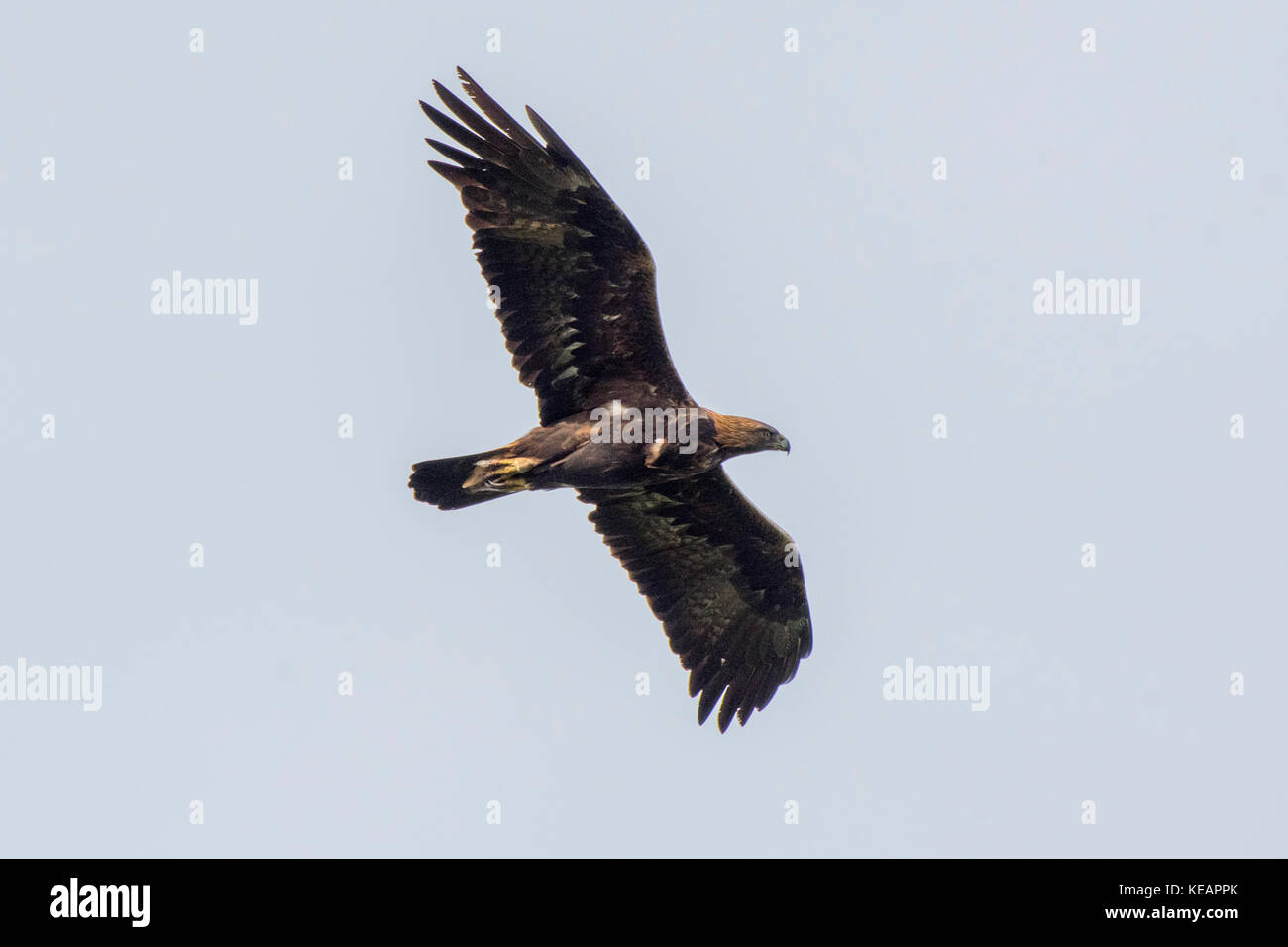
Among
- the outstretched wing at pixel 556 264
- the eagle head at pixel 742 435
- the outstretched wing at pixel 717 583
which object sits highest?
the outstretched wing at pixel 556 264

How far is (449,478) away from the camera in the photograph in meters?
15.1

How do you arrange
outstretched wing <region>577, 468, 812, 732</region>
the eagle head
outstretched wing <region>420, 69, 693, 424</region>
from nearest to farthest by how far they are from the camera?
1. outstretched wing <region>420, 69, 693, 424</region>
2. the eagle head
3. outstretched wing <region>577, 468, 812, 732</region>

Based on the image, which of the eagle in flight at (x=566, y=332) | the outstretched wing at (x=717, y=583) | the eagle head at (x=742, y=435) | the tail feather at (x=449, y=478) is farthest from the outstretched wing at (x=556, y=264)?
the outstretched wing at (x=717, y=583)

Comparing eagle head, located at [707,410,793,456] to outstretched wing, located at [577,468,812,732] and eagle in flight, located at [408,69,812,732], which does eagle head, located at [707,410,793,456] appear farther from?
outstretched wing, located at [577,468,812,732]

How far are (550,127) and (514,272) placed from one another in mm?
1244

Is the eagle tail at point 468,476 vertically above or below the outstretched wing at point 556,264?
below

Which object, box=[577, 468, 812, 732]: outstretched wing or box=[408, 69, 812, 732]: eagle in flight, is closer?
box=[408, 69, 812, 732]: eagle in flight

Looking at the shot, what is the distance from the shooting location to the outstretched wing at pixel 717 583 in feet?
54.1

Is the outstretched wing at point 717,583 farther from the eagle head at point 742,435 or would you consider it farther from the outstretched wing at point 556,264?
the outstretched wing at point 556,264

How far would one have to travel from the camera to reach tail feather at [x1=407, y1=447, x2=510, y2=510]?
15047 mm

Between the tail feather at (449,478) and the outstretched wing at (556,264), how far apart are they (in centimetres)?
80

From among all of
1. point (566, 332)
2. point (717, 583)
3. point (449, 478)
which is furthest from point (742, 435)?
point (449, 478)

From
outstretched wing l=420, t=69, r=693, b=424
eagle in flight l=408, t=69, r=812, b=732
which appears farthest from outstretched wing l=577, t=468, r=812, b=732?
outstretched wing l=420, t=69, r=693, b=424

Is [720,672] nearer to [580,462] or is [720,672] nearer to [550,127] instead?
[580,462]
